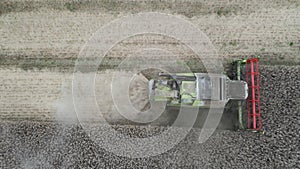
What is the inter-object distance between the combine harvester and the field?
0.39 m

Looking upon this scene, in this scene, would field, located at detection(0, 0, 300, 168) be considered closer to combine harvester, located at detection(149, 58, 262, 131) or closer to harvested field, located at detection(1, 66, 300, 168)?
harvested field, located at detection(1, 66, 300, 168)

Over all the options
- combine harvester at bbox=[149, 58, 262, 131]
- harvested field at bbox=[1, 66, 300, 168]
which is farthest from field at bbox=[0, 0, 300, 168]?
combine harvester at bbox=[149, 58, 262, 131]

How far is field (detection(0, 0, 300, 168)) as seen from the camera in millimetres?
8836

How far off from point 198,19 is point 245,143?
12.3ft

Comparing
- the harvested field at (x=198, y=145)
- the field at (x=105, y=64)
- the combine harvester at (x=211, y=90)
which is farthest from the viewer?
the field at (x=105, y=64)

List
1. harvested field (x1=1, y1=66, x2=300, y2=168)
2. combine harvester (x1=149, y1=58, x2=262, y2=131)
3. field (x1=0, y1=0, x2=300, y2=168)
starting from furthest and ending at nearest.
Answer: field (x1=0, y1=0, x2=300, y2=168), harvested field (x1=1, y1=66, x2=300, y2=168), combine harvester (x1=149, y1=58, x2=262, y2=131)

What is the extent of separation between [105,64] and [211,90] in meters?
3.23

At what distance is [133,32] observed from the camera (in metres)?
9.65

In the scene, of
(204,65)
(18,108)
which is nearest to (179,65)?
(204,65)

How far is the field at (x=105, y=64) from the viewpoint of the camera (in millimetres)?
8836

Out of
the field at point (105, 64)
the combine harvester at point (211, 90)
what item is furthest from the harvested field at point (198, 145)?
the combine harvester at point (211, 90)

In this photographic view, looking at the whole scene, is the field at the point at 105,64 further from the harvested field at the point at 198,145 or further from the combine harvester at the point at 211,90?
the combine harvester at the point at 211,90

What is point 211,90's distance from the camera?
324 inches

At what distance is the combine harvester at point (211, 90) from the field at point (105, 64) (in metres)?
0.39
